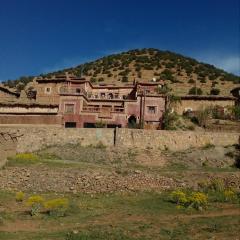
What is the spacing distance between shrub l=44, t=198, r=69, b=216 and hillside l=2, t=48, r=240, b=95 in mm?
49112

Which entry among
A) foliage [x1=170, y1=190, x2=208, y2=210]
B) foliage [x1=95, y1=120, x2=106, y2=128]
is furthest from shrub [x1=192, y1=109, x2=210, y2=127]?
foliage [x1=170, y1=190, x2=208, y2=210]

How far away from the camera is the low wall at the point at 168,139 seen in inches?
1635

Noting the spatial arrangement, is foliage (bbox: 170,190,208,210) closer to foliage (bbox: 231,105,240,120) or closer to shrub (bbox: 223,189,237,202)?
shrub (bbox: 223,189,237,202)

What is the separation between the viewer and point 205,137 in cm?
4284

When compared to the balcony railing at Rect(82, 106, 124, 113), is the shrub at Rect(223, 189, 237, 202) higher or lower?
lower

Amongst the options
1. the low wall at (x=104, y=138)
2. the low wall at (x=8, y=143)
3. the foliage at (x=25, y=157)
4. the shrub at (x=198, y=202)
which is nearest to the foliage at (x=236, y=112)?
the low wall at (x=104, y=138)

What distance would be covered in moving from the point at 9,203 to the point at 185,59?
78760 millimetres

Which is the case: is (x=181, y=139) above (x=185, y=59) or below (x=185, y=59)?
below

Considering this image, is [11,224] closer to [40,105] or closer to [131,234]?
[131,234]

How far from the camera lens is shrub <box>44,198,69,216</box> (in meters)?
23.9

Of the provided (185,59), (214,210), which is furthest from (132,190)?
(185,59)

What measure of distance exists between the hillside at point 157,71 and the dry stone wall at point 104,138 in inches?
1204

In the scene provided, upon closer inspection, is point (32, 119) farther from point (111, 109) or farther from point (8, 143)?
point (111, 109)

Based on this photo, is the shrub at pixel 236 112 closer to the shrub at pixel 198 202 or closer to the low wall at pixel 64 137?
the low wall at pixel 64 137
